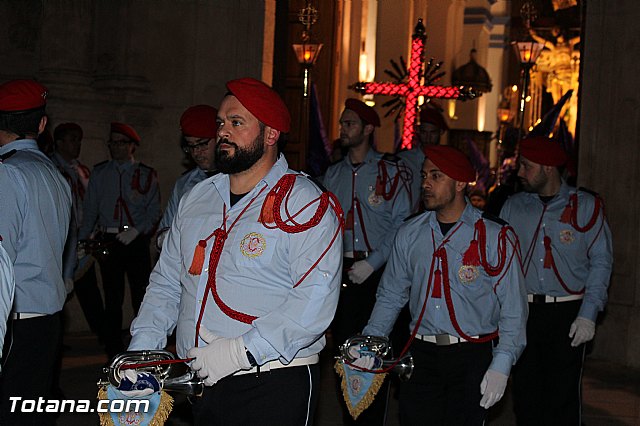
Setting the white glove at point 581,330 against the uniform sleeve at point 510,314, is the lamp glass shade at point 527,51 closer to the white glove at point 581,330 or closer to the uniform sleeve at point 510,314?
the white glove at point 581,330

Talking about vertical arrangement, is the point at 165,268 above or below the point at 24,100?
below

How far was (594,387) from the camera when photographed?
10586 millimetres

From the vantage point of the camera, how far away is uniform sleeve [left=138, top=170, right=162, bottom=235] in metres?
10.7

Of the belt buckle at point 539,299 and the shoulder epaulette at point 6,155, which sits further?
the belt buckle at point 539,299

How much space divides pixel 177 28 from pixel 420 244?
693 cm

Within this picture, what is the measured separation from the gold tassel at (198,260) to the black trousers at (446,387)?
73.2 inches

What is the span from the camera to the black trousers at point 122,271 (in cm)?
1045

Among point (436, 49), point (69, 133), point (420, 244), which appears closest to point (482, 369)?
point (420, 244)

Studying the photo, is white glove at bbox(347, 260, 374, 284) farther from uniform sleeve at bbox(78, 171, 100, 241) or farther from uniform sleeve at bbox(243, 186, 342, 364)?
uniform sleeve at bbox(78, 171, 100, 241)

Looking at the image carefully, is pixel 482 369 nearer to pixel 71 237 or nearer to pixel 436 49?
pixel 71 237

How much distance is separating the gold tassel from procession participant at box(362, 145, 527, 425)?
5.79 ft

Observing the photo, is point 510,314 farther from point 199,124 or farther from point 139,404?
point 199,124

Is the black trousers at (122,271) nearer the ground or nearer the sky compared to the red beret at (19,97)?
Result: nearer the ground

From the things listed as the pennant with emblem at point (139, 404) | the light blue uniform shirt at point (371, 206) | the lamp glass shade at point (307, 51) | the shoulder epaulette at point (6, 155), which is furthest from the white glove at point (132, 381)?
the lamp glass shade at point (307, 51)
